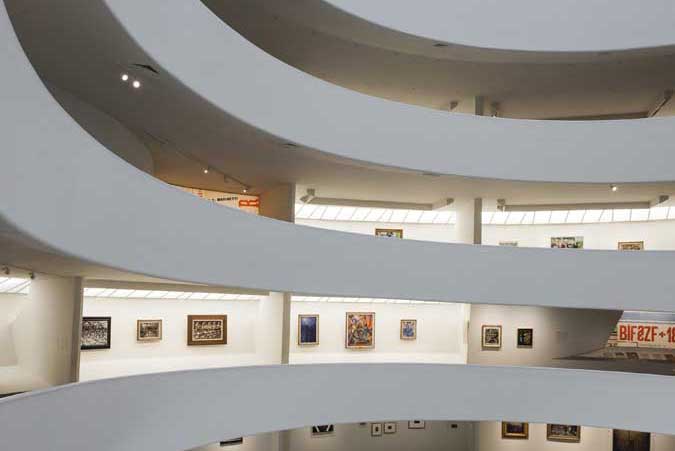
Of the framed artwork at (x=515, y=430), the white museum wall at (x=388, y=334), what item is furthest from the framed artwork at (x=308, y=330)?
the framed artwork at (x=515, y=430)

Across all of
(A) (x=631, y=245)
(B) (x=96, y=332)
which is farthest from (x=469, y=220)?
(B) (x=96, y=332)

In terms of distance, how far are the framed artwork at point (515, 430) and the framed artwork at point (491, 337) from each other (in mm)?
3084

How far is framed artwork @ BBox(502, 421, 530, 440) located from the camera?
79.3ft

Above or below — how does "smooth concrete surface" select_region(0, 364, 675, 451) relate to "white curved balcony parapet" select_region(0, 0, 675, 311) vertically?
below

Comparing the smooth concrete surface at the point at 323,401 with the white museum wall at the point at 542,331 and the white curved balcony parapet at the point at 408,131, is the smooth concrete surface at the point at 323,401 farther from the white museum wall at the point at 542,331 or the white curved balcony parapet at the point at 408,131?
the white curved balcony parapet at the point at 408,131

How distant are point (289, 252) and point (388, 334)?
467 inches

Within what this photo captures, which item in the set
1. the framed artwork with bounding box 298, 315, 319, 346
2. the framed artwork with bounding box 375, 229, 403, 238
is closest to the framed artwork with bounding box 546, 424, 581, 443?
the framed artwork with bounding box 375, 229, 403, 238

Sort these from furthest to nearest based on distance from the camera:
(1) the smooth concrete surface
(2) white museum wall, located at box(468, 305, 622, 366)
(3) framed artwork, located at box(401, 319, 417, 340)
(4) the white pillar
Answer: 1. (3) framed artwork, located at box(401, 319, 417, 340)
2. (2) white museum wall, located at box(468, 305, 622, 366)
3. (4) the white pillar
4. (1) the smooth concrete surface

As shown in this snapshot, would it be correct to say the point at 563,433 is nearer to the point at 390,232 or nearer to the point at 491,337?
the point at 491,337

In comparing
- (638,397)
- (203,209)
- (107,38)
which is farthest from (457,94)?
(107,38)

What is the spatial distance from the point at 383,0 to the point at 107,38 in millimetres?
9027

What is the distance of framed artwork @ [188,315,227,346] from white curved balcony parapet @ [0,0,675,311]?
26.0 ft

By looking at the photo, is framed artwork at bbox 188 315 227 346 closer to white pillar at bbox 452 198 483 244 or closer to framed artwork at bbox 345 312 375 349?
framed artwork at bbox 345 312 375 349

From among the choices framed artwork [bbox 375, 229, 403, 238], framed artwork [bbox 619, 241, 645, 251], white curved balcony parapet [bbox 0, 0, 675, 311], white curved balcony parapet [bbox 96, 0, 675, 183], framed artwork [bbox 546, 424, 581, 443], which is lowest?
framed artwork [bbox 546, 424, 581, 443]
